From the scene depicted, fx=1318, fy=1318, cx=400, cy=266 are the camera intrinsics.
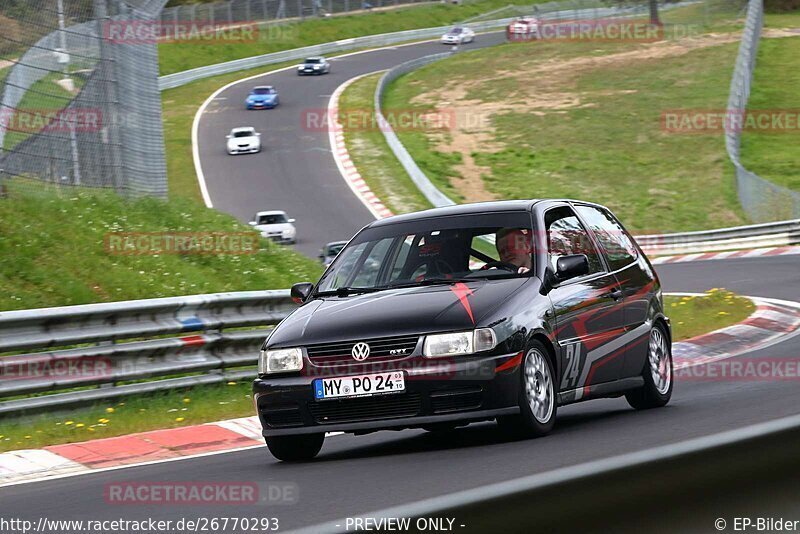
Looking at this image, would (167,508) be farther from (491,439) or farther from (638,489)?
(638,489)

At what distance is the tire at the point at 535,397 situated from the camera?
25.0 feet

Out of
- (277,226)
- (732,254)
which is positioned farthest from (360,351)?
(277,226)

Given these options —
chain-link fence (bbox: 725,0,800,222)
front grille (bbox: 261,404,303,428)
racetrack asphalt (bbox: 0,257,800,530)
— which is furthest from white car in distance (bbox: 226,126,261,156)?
front grille (bbox: 261,404,303,428)

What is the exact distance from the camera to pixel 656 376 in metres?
9.77

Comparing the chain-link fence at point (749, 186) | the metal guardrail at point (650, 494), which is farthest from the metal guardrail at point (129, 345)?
the chain-link fence at point (749, 186)

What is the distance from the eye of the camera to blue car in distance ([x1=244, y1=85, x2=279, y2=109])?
60406 millimetres

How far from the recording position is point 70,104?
14.3m

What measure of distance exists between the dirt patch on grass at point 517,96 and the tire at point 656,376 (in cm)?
3170

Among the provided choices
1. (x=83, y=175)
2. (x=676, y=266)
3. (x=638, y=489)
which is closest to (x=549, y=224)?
(x=638, y=489)

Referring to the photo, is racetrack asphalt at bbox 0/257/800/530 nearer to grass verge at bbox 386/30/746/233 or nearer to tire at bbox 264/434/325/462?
tire at bbox 264/434/325/462

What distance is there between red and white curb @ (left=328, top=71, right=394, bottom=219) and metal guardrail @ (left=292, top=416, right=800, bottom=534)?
1296 inches

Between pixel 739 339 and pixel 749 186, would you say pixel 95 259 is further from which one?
pixel 749 186

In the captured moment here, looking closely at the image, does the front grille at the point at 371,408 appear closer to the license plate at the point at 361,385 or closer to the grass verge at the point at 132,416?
the license plate at the point at 361,385

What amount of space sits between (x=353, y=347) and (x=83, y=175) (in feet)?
26.5
